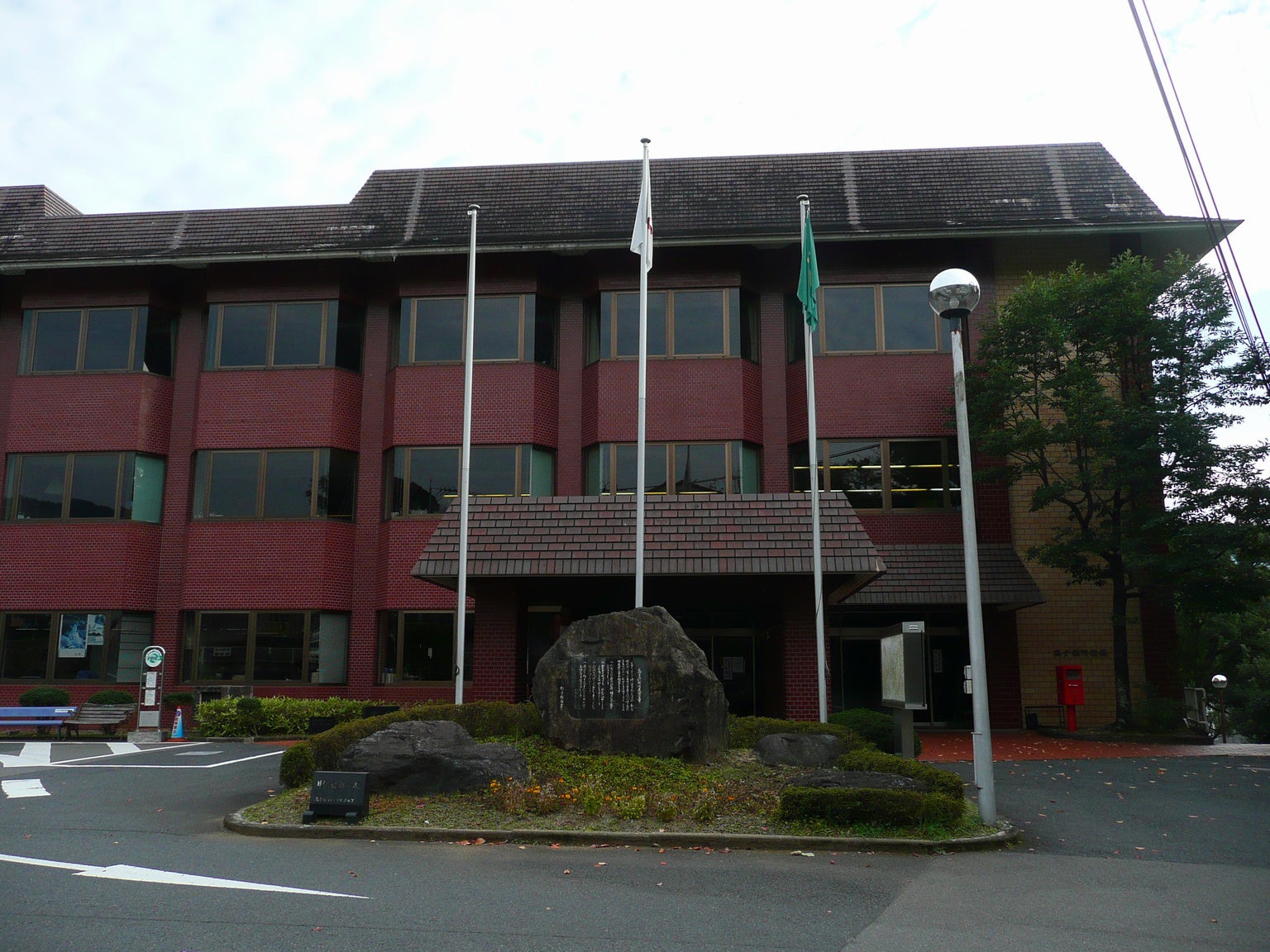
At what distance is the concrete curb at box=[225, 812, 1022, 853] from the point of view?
1024 cm

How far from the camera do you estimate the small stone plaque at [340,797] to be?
36.0 feet

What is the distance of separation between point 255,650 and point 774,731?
14.2 meters

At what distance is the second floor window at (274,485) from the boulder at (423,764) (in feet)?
45.0

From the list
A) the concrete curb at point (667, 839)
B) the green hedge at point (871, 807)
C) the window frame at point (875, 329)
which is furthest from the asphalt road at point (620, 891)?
the window frame at point (875, 329)

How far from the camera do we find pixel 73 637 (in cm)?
2489

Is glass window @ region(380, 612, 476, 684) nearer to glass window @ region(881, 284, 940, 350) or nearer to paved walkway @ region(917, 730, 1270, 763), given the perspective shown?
paved walkway @ region(917, 730, 1270, 763)

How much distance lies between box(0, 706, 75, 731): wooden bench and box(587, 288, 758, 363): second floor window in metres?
14.0

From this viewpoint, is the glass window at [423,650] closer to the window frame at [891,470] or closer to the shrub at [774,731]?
the window frame at [891,470]

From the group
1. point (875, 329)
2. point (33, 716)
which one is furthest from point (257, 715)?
point (875, 329)

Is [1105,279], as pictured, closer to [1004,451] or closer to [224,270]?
[1004,451]

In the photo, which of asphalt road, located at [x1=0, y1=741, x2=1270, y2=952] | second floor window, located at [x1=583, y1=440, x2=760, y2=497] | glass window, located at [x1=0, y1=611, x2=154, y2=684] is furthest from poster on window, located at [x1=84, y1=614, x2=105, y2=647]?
asphalt road, located at [x1=0, y1=741, x2=1270, y2=952]

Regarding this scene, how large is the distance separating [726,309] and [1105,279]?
8166 millimetres

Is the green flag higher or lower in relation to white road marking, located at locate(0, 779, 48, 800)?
higher

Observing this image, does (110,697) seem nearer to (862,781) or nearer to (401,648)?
(401,648)
